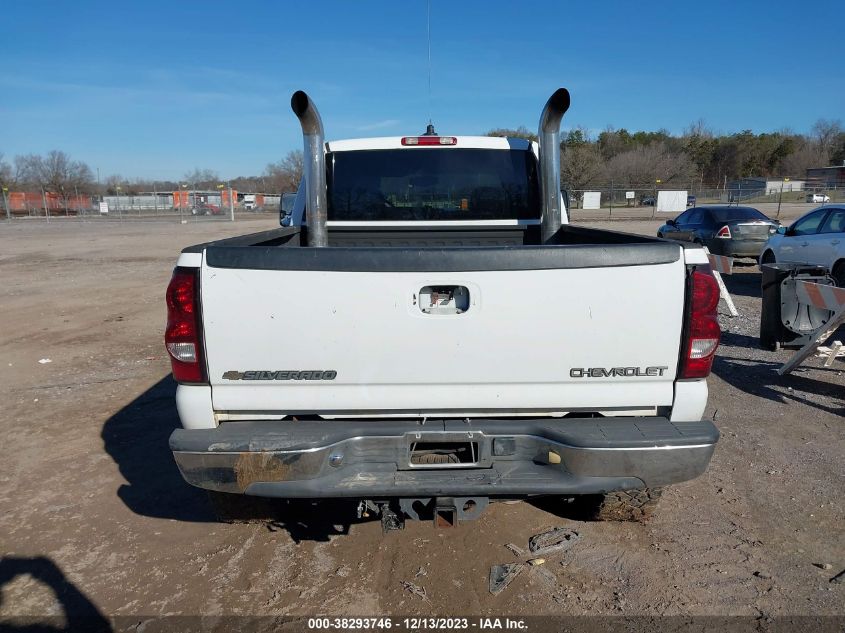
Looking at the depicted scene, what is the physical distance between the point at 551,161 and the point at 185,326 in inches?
119

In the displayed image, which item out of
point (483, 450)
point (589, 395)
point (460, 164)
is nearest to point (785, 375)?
point (460, 164)

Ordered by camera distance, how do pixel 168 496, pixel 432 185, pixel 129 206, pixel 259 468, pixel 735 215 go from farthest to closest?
1. pixel 129 206
2. pixel 735 215
3. pixel 432 185
4. pixel 168 496
5. pixel 259 468

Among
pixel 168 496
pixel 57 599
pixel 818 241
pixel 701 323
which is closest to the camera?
pixel 701 323

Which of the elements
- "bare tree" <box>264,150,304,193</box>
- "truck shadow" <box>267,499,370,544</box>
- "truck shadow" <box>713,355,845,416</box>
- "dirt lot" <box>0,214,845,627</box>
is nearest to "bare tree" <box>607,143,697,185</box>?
"bare tree" <box>264,150,304,193</box>

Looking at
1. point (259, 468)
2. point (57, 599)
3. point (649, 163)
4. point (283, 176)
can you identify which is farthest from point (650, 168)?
point (57, 599)

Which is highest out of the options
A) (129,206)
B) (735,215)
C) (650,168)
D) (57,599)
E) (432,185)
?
(650,168)

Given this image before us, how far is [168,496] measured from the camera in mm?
4062

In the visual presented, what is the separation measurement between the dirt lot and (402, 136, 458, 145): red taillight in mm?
2791

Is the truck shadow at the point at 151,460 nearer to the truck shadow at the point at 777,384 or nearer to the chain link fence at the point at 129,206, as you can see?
the truck shadow at the point at 777,384

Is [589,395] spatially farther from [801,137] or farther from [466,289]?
[801,137]

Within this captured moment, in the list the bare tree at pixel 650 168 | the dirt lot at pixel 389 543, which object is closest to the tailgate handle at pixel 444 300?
the dirt lot at pixel 389 543

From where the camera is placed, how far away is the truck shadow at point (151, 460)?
12.9ft

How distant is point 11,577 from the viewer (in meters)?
3.21

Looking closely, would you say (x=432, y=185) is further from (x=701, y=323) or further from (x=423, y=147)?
(x=701, y=323)
